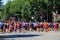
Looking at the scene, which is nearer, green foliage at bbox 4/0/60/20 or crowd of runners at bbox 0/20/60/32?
crowd of runners at bbox 0/20/60/32

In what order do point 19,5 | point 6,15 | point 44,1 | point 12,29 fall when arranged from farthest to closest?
1. point 6,15
2. point 19,5
3. point 44,1
4. point 12,29

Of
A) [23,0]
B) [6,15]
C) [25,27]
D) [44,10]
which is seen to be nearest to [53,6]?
[44,10]

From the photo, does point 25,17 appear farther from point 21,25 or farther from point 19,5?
point 21,25

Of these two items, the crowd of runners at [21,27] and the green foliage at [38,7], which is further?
the green foliage at [38,7]

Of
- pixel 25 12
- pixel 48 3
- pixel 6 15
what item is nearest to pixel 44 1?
pixel 48 3

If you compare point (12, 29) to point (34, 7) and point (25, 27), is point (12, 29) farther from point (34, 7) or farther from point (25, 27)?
point (34, 7)

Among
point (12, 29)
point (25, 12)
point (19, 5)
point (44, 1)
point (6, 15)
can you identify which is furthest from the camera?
point (6, 15)

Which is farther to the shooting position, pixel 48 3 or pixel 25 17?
pixel 25 17

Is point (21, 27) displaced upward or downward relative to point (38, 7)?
downward

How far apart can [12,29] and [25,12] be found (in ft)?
117

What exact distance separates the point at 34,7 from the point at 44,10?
307 centimetres

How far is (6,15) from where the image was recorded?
436 ft

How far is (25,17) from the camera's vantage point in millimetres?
83062

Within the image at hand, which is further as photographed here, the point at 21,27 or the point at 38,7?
the point at 38,7
